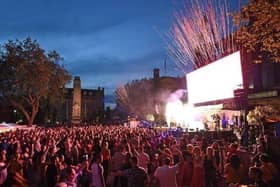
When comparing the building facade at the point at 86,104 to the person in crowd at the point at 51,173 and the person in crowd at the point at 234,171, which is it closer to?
the person in crowd at the point at 51,173

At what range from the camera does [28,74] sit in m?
45.2

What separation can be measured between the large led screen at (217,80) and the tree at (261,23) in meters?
11.8

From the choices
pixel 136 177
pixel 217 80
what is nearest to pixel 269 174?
pixel 136 177

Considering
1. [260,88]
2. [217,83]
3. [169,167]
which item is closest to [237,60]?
[217,83]

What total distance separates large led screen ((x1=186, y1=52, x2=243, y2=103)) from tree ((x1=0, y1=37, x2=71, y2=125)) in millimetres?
20677

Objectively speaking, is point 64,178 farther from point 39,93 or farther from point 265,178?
point 39,93

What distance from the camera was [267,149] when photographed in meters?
11.1

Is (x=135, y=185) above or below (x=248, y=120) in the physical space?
below

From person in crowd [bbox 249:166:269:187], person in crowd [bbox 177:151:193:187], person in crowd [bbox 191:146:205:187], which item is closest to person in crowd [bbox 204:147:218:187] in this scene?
person in crowd [bbox 191:146:205:187]

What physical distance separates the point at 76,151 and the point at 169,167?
649 cm

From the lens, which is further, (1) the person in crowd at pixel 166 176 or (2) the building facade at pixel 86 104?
(2) the building facade at pixel 86 104

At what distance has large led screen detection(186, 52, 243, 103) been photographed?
78.4ft

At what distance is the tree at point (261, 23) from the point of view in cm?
1002

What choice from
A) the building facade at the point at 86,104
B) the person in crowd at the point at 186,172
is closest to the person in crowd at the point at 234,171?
the person in crowd at the point at 186,172
